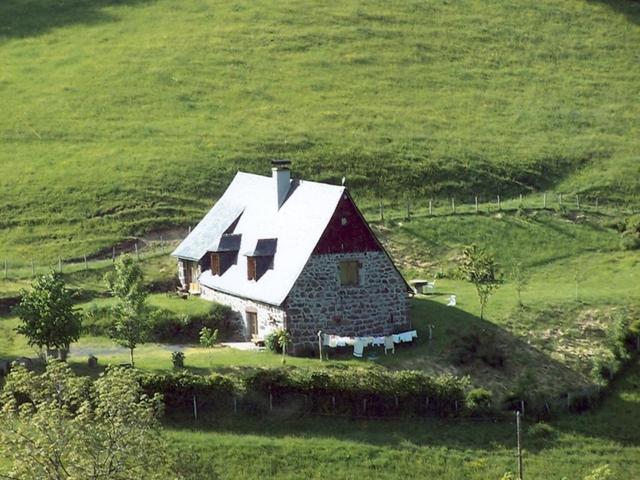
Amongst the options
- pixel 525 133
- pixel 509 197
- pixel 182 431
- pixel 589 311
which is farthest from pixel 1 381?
pixel 525 133

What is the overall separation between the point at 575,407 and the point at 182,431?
17.4 m

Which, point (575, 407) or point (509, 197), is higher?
point (509, 197)

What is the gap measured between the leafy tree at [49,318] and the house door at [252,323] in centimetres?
954

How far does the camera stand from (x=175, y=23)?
122 metres

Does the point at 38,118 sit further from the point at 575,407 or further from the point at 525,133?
the point at 575,407

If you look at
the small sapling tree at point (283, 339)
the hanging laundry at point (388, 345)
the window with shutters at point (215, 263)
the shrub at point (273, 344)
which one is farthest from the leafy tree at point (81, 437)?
the window with shutters at point (215, 263)

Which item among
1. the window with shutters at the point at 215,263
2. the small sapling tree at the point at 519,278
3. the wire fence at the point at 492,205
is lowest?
the small sapling tree at the point at 519,278

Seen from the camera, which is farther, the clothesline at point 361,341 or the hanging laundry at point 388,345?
the hanging laundry at point 388,345

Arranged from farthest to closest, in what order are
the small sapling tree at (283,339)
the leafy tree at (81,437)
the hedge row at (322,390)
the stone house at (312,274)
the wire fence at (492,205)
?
1. the wire fence at (492,205)
2. the stone house at (312,274)
3. the small sapling tree at (283,339)
4. the hedge row at (322,390)
5. the leafy tree at (81,437)

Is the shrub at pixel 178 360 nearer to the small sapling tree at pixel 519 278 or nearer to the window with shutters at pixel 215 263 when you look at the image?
the window with shutters at pixel 215 263

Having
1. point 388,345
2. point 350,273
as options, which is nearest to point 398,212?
point 350,273

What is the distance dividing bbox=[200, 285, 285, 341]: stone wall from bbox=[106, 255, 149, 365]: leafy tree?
615 cm

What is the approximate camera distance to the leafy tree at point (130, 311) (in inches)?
2356

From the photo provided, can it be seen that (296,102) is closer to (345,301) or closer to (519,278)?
(519,278)
